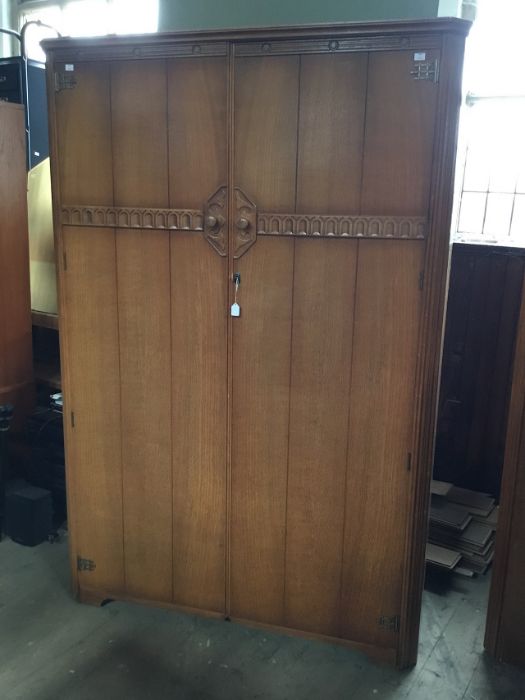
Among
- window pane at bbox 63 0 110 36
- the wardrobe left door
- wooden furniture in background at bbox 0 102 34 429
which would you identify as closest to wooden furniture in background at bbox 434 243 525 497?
the wardrobe left door

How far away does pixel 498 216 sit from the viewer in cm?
293

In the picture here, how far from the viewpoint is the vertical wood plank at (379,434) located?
174 cm

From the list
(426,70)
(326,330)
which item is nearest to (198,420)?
(326,330)

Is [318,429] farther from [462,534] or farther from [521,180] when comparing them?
[521,180]

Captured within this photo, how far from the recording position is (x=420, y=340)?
1746 mm

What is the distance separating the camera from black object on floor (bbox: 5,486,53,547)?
8.35 feet

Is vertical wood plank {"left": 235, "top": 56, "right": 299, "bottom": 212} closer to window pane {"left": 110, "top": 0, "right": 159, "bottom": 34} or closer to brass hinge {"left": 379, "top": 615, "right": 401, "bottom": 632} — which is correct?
brass hinge {"left": 379, "top": 615, "right": 401, "bottom": 632}

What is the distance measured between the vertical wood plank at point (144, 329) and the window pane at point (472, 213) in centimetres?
170

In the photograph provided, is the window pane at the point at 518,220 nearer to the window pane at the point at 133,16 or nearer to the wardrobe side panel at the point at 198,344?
the wardrobe side panel at the point at 198,344

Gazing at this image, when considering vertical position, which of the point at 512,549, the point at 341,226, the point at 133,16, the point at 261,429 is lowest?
the point at 512,549

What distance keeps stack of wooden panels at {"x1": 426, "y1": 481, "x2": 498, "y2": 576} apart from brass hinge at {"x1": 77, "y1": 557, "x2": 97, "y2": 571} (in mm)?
1256

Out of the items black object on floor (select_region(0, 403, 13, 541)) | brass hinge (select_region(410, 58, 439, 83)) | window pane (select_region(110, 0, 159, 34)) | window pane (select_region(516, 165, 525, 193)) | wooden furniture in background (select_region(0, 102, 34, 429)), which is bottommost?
black object on floor (select_region(0, 403, 13, 541))

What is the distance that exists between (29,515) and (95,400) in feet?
2.57

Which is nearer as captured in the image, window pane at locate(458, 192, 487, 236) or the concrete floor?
the concrete floor
